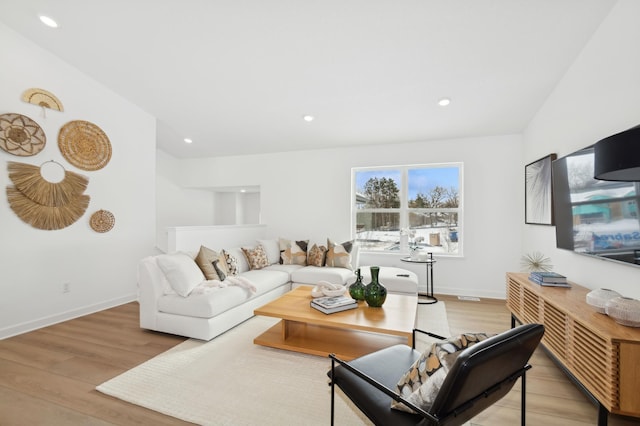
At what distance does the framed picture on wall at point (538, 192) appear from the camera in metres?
3.20

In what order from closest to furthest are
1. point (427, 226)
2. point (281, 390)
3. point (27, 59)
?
→ point (281, 390) → point (27, 59) → point (427, 226)

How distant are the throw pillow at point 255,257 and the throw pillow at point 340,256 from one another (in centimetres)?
103

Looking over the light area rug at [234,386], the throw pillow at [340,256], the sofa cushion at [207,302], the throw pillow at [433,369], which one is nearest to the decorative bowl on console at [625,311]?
the throw pillow at [433,369]

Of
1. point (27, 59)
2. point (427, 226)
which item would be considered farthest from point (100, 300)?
point (427, 226)

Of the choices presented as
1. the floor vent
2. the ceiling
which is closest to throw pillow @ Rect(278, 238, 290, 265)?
the ceiling

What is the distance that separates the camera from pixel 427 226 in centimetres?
485

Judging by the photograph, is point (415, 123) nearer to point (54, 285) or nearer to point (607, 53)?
point (607, 53)

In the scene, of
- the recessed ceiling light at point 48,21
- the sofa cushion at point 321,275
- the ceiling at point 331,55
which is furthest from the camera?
the sofa cushion at point 321,275

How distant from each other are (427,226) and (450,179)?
0.86 meters

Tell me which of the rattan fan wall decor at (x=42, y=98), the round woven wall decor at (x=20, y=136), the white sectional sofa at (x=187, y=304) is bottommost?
the white sectional sofa at (x=187, y=304)

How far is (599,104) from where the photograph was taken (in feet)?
7.61

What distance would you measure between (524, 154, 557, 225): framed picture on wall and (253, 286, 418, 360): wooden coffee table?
6.29ft

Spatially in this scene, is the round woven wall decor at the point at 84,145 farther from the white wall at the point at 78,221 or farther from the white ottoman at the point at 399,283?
the white ottoman at the point at 399,283

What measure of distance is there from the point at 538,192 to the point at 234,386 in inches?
154
